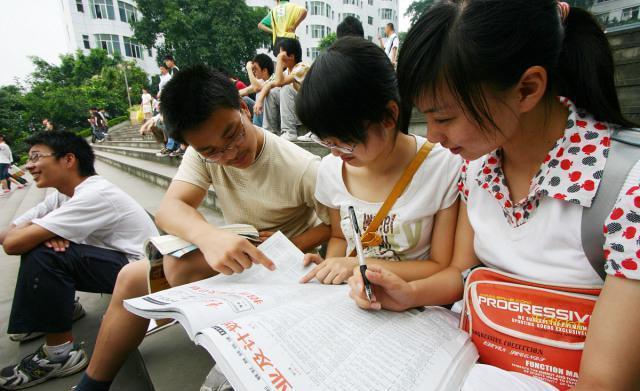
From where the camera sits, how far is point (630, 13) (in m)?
3.56

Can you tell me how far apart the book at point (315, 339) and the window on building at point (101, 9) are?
124 ft

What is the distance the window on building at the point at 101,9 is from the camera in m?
28.9

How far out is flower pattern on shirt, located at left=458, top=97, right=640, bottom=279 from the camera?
530 mm

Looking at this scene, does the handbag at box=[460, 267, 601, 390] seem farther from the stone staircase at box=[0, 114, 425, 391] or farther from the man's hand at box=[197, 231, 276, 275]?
the stone staircase at box=[0, 114, 425, 391]

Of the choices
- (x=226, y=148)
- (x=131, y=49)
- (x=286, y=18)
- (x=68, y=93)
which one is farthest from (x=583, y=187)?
(x=131, y=49)

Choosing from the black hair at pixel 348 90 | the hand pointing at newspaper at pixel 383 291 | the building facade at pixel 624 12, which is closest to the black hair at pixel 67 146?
the black hair at pixel 348 90

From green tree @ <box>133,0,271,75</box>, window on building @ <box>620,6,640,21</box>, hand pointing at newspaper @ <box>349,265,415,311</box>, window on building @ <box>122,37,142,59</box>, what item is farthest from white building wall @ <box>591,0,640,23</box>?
window on building @ <box>122,37,142,59</box>

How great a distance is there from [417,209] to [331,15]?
38.8m

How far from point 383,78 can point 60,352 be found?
188cm

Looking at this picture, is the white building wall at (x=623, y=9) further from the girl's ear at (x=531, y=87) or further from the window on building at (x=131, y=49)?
the window on building at (x=131, y=49)

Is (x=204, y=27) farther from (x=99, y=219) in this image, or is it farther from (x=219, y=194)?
(x=219, y=194)

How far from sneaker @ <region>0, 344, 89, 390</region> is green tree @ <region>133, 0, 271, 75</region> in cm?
2490

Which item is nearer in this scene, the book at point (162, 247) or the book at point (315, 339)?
the book at point (315, 339)

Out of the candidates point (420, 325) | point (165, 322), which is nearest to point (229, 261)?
point (420, 325)
